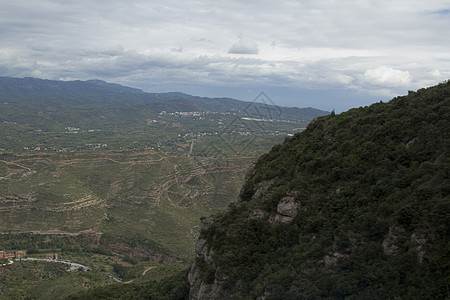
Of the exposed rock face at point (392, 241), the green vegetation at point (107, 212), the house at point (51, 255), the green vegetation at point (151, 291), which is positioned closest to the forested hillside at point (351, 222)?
the exposed rock face at point (392, 241)

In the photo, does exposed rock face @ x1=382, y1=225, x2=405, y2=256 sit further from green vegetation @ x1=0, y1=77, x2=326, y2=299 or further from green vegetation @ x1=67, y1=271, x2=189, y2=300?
green vegetation @ x1=0, y1=77, x2=326, y2=299

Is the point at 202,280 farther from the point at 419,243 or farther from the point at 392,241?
the point at 419,243

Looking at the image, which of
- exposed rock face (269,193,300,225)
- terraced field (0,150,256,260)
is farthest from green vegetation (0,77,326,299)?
exposed rock face (269,193,300,225)

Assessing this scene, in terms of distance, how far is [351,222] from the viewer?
19.7 meters

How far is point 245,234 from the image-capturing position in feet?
75.7

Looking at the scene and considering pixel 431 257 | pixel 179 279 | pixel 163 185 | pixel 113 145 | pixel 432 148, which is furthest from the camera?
pixel 113 145

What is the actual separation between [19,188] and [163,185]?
29911 millimetres

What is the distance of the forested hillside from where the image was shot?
52.0ft

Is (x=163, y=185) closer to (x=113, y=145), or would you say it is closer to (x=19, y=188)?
(x=19, y=188)

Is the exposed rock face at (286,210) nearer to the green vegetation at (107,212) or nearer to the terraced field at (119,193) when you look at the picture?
the green vegetation at (107,212)

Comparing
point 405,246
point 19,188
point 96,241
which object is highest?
point 405,246

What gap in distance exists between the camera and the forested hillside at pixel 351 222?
15.9 meters

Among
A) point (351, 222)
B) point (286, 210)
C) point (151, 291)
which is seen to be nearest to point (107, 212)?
point (151, 291)

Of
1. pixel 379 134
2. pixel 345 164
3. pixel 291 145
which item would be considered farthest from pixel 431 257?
pixel 291 145
